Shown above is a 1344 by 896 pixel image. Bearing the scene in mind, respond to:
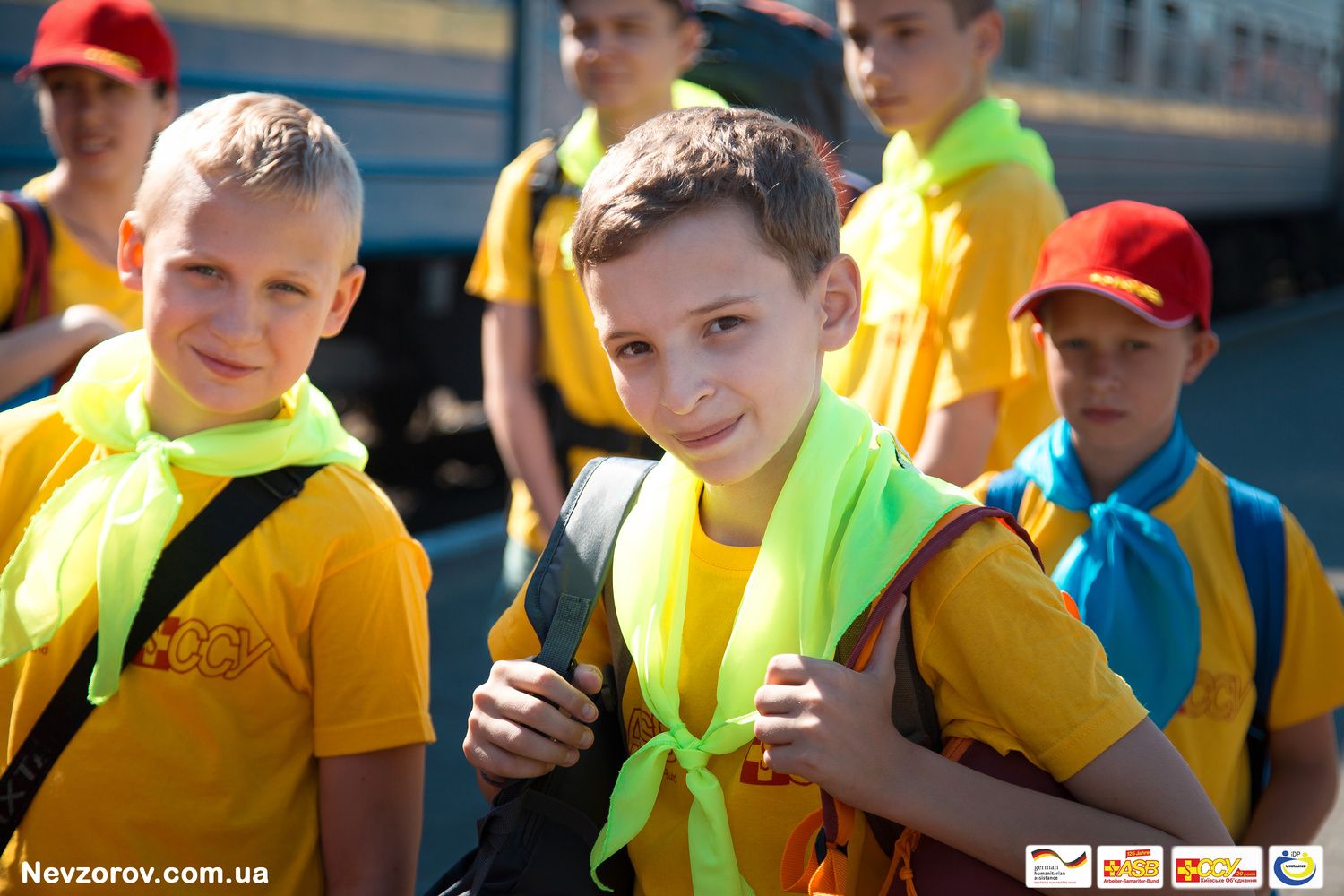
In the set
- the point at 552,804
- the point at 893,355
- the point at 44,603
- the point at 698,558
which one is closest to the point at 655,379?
the point at 698,558

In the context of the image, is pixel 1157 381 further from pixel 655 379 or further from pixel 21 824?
pixel 21 824

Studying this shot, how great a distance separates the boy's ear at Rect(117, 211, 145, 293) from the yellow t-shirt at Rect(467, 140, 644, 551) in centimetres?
112

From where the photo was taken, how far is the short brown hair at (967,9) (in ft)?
8.75

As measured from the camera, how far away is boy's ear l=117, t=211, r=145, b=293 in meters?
1.84

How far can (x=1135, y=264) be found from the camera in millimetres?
2146

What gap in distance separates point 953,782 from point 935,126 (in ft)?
5.25

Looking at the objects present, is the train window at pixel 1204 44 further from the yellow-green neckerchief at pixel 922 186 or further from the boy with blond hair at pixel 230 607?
the boy with blond hair at pixel 230 607

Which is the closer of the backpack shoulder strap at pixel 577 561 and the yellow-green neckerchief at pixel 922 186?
the backpack shoulder strap at pixel 577 561

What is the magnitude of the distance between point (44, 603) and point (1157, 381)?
1.52 meters

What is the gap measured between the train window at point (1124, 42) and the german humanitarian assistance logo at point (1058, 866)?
10.5 m

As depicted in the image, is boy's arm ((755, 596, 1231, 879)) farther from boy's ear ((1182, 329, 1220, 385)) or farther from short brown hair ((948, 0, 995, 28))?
short brown hair ((948, 0, 995, 28))

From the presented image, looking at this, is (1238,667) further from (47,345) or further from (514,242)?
(47,345)

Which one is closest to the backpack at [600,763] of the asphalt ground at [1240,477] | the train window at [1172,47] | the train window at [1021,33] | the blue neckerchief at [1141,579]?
the blue neckerchief at [1141,579]

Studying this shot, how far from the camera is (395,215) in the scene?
17.7ft
